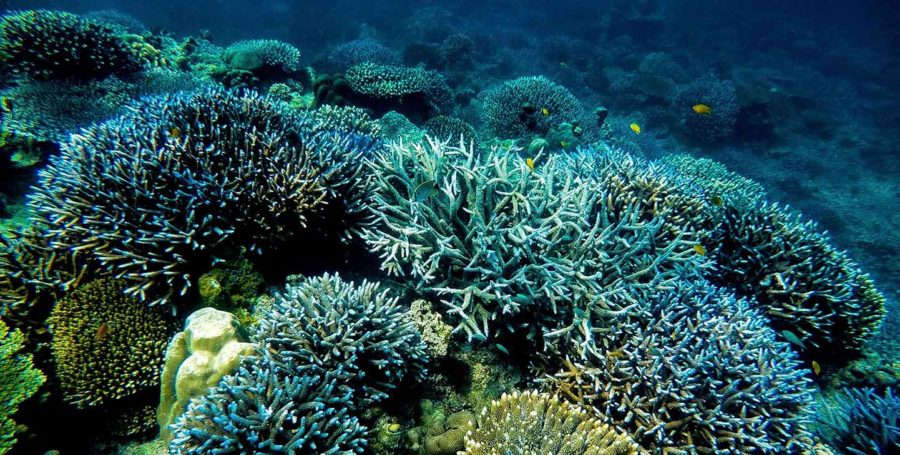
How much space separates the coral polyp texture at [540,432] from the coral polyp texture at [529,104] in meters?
7.72

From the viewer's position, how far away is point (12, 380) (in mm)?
2898

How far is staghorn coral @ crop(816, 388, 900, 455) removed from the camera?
3.81 meters

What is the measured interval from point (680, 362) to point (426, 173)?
2.81 meters

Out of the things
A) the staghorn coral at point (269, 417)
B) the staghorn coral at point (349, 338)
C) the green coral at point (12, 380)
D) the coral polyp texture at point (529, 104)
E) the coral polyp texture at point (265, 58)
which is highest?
the coral polyp texture at point (529, 104)

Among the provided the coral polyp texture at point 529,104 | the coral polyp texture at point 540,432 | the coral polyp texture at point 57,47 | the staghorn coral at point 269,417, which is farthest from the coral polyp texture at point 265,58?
the coral polyp texture at point 540,432

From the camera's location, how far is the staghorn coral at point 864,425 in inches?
150

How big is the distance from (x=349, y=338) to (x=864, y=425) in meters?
5.29

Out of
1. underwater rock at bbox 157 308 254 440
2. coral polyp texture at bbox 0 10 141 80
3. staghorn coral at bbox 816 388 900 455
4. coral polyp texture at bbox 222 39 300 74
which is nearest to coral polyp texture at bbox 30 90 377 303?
underwater rock at bbox 157 308 254 440

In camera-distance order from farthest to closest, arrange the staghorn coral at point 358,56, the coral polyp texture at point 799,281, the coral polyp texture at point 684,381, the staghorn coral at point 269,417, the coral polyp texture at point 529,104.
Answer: the staghorn coral at point 358,56 < the coral polyp texture at point 529,104 < the coral polyp texture at point 799,281 < the coral polyp texture at point 684,381 < the staghorn coral at point 269,417

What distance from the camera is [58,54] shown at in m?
7.31

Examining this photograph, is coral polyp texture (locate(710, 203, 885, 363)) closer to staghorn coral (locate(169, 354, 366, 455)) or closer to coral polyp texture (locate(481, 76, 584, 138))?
staghorn coral (locate(169, 354, 366, 455))

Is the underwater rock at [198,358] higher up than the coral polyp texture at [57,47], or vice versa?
the coral polyp texture at [57,47]

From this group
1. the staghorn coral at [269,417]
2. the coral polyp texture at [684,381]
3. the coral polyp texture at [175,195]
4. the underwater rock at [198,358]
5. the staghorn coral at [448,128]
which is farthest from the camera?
the staghorn coral at [448,128]

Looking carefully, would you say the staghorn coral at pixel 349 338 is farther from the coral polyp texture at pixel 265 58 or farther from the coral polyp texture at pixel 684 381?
the coral polyp texture at pixel 265 58
